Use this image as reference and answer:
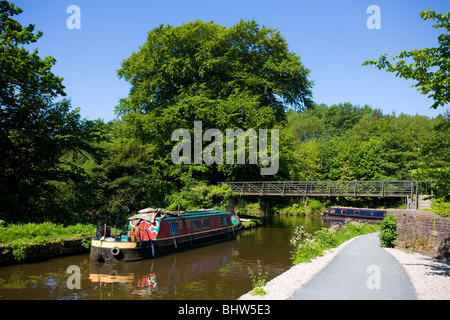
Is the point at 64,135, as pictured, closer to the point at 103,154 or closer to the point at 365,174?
the point at 103,154

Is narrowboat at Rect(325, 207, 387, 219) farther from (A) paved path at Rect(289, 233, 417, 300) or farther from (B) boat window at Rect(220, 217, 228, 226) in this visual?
(A) paved path at Rect(289, 233, 417, 300)

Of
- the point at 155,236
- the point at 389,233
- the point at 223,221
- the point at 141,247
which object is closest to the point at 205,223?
the point at 223,221

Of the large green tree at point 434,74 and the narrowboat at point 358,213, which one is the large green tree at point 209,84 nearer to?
the narrowboat at point 358,213

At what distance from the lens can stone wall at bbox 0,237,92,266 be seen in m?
14.3

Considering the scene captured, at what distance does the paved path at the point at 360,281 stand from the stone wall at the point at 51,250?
12.4 m

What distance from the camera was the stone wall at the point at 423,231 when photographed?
13922 mm

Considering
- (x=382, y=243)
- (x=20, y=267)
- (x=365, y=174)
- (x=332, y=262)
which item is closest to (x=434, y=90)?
(x=332, y=262)

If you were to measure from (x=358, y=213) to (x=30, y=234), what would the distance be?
118ft

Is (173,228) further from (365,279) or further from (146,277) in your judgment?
(365,279)

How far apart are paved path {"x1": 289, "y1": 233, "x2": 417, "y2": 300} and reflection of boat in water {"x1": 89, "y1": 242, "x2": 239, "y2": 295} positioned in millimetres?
5759

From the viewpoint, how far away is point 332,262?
1356cm

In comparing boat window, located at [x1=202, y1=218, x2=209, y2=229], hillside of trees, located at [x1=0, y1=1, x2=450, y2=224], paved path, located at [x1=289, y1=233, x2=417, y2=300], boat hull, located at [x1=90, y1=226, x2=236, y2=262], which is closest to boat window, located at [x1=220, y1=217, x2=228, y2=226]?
boat window, located at [x1=202, y1=218, x2=209, y2=229]

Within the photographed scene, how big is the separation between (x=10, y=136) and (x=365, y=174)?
165ft

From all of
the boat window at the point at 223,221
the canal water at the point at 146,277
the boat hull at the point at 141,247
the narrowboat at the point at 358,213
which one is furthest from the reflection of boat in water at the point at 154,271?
the narrowboat at the point at 358,213
